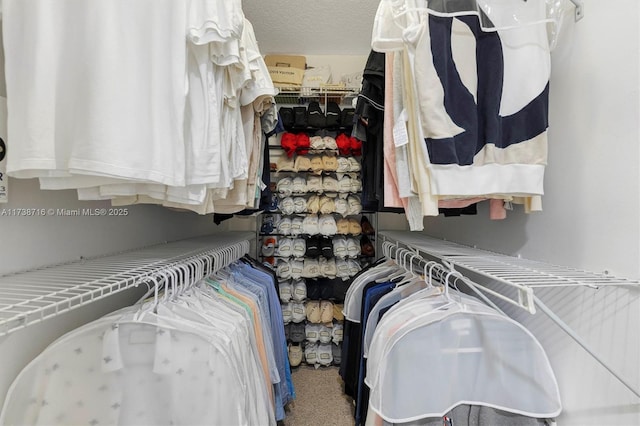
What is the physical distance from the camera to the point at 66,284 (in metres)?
0.79

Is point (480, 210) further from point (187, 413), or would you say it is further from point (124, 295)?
point (124, 295)

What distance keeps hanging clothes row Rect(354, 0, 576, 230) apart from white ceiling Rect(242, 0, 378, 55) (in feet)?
4.09

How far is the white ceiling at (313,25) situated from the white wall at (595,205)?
144cm

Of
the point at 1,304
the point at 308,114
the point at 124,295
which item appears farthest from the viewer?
the point at 308,114

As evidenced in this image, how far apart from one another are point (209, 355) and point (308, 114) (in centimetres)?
205

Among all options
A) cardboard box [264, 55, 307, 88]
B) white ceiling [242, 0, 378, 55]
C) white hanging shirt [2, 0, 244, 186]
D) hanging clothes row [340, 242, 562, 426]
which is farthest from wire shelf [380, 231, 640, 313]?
cardboard box [264, 55, 307, 88]

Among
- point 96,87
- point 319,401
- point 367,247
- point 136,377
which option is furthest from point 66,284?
point 367,247

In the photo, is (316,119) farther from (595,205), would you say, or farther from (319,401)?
(319,401)

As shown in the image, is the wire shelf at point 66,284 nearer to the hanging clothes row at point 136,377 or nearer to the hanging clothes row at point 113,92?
the hanging clothes row at point 136,377

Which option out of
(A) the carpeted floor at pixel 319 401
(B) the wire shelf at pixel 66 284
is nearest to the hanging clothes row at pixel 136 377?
(B) the wire shelf at pixel 66 284

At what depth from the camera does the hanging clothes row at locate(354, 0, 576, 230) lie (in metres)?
0.94

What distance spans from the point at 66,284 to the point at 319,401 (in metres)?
1.79

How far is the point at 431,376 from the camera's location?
89 centimetres

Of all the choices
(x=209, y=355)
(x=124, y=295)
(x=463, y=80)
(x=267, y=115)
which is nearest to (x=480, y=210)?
(x=463, y=80)
